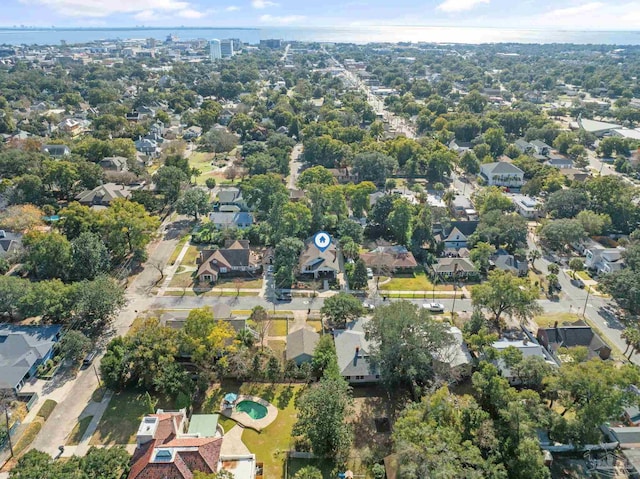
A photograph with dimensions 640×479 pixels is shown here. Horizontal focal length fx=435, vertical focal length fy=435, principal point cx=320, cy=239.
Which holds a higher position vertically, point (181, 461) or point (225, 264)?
point (225, 264)

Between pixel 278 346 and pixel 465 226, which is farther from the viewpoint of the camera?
pixel 465 226

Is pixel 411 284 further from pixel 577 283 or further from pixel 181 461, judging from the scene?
pixel 181 461

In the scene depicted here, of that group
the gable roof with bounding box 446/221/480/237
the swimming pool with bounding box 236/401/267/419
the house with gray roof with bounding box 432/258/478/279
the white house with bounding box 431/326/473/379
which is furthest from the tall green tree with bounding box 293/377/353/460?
the gable roof with bounding box 446/221/480/237

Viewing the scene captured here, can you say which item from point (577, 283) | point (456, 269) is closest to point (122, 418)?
point (456, 269)

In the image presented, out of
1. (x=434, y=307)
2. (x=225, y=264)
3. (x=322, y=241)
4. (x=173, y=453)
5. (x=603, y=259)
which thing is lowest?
(x=434, y=307)

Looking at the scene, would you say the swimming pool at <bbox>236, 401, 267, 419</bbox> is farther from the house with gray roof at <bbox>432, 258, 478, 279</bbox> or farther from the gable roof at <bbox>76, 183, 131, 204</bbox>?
the gable roof at <bbox>76, 183, 131, 204</bbox>

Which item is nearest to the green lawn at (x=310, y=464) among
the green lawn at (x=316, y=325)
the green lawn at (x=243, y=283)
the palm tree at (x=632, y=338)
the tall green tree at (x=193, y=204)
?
the green lawn at (x=316, y=325)

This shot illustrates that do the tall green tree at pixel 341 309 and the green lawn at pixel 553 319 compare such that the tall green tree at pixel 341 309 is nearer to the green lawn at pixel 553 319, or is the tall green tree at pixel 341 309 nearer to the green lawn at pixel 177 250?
the green lawn at pixel 553 319

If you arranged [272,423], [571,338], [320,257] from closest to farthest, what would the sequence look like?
[272,423], [571,338], [320,257]

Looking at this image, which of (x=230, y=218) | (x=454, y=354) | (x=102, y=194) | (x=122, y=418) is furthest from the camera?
(x=102, y=194)
